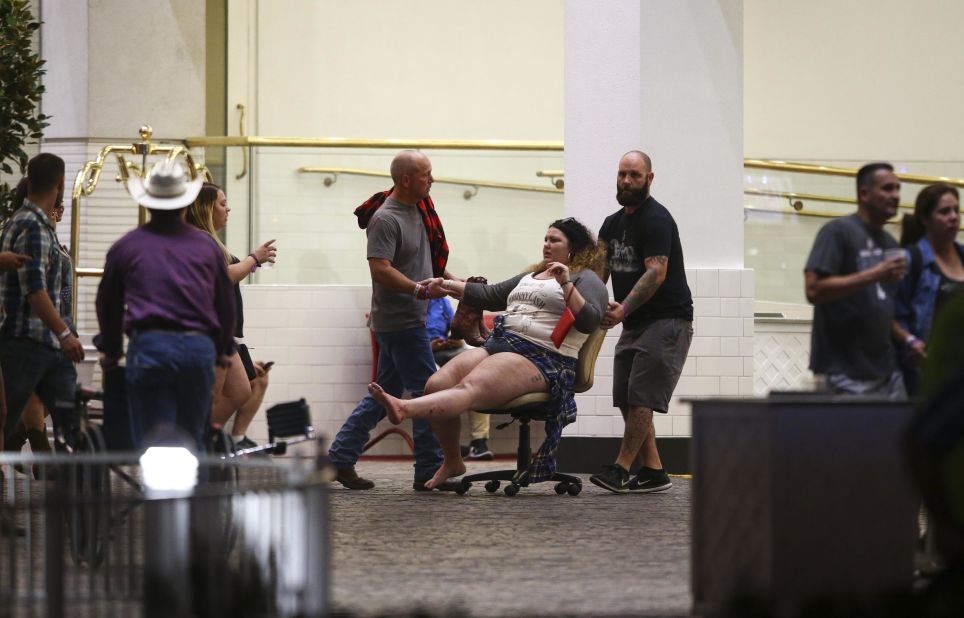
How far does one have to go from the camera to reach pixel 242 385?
712 centimetres

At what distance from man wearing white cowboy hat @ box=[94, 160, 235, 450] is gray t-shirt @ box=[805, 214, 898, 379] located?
7.25 ft

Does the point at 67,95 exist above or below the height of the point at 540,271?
above

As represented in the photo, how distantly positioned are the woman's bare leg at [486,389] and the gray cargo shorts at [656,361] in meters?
0.54

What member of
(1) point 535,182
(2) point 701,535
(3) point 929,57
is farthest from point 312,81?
(2) point 701,535

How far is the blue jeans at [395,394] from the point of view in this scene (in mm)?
7863

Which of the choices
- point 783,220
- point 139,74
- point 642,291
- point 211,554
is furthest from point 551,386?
point 139,74

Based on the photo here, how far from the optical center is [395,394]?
823cm

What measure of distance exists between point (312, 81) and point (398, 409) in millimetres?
7103

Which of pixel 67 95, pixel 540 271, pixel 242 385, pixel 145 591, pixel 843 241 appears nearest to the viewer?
pixel 145 591

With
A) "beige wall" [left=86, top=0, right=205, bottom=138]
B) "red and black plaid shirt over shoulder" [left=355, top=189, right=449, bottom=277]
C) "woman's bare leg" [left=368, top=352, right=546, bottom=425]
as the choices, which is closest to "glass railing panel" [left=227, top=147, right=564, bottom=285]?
"beige wall" [left=86, top=0, right=205, bottom=138]

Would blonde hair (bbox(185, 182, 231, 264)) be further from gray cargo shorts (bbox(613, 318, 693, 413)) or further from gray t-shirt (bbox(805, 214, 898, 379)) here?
gray t-shirt (bbox(805, 214, 898, 379))

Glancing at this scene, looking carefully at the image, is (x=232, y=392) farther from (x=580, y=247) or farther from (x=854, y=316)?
(x=854, y=316)

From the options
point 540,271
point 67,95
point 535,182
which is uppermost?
point 67,95

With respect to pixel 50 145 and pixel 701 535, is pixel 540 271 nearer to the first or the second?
pixel 701 535
